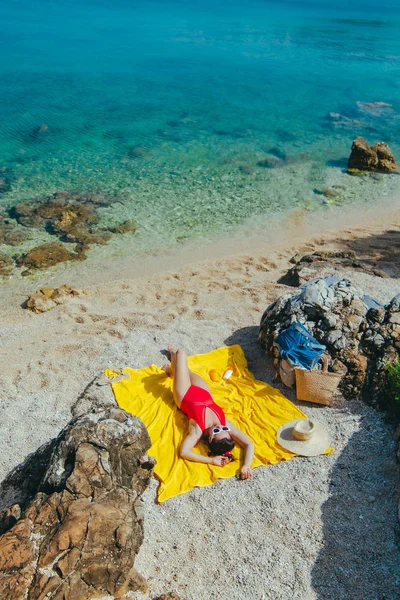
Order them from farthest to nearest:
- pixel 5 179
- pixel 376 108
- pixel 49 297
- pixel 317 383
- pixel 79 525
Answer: pixel 376 108
pixel 5 179
pixel 49 297
pixel 317 383
pixel 79 525

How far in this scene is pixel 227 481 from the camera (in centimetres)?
671

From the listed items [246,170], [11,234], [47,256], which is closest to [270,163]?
[246,170]

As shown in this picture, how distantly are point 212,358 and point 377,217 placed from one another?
32.6ft

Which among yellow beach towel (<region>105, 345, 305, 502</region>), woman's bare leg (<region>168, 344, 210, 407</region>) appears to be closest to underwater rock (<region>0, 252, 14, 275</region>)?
yellow beach towel (<region>105, 345, 305, 502</region>)

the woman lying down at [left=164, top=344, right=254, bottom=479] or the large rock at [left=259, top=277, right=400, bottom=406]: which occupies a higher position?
the large rock at [left=259, top=277, right=400, bottom=406]

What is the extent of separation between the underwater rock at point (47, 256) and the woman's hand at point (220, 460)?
8.15 metres

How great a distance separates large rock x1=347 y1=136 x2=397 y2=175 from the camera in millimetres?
19328

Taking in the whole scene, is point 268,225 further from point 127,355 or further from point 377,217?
point 127,355

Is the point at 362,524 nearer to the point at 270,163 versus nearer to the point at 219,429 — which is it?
the point at 219,429

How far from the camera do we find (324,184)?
18.5m

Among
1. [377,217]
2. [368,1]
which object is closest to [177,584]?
[377,217]

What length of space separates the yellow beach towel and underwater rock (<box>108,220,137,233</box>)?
7.06m

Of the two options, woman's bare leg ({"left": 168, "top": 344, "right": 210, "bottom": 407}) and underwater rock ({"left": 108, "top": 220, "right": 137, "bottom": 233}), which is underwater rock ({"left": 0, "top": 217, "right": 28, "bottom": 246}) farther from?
woman's bare leg ({"left": 168, "top": 344, "right": 210, "bottom": 407})

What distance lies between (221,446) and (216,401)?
1.23m
